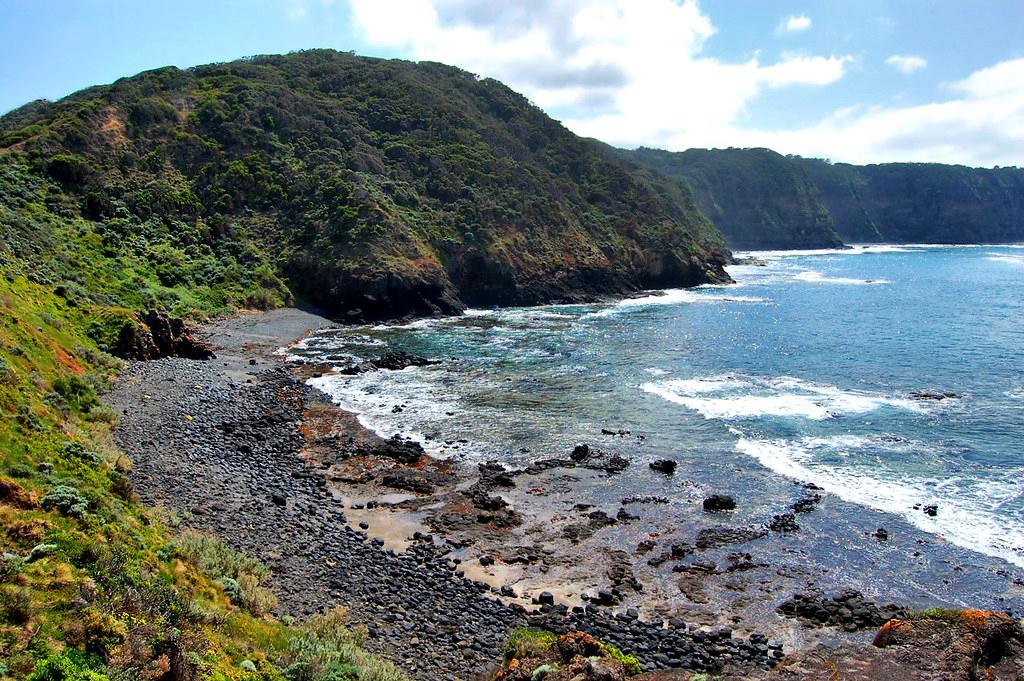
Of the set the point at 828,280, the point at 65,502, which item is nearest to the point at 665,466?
the point at 65,502

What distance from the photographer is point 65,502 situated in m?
14.3

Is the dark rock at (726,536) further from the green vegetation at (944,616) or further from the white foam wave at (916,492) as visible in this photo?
the green vegetation at (944,616)

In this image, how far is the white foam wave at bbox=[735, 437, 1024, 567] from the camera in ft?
77.6

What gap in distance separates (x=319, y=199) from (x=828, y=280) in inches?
3193

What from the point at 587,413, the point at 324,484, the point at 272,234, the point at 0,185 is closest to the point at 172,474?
the point at 324,484

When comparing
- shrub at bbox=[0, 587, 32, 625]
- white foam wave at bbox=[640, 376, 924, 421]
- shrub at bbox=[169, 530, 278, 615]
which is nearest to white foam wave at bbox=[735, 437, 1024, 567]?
white foam wave at bbox=[640, 376, 924, 421]

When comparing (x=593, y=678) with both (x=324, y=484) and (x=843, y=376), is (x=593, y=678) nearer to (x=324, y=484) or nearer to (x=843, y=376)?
(x=324, y=484)

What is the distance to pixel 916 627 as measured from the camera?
1442 cm

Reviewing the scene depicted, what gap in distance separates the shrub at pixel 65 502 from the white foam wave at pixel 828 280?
10812 centimetres

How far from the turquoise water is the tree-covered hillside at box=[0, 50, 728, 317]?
33.6 ft

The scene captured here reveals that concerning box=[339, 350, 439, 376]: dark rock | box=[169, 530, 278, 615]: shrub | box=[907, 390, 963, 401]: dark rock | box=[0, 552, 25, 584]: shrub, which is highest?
box=[0, 552, 25, 584]: shrub

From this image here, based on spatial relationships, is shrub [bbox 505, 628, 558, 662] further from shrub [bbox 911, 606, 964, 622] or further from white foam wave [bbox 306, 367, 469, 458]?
white foam wave [bbox 306, 367, 469, 458]

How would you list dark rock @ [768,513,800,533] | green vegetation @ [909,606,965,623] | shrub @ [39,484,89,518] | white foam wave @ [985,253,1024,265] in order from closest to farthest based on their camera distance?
1. shrub @ [39,484,89,518]
2. green vegetation @ [909,606,965,623]
3. dark rock @ [768,513,800,533]
4. white foam wave @ [985,253,1024,265]

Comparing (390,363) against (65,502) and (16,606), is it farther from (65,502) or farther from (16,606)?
(16,606)
